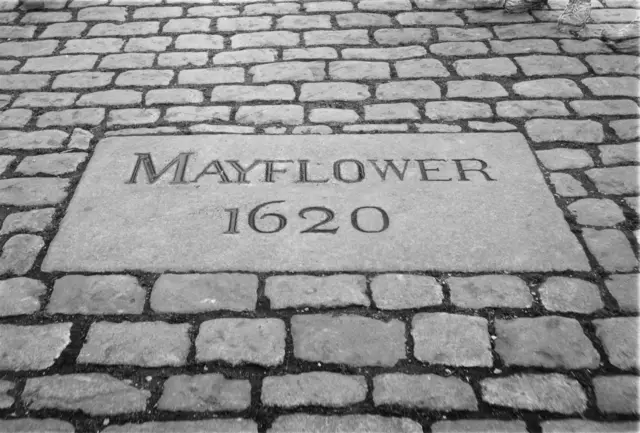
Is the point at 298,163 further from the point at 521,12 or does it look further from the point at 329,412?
the point at 521,12

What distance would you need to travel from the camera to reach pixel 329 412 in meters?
1.98

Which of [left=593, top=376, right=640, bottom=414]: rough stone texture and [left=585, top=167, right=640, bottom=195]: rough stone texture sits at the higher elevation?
[left=593, top=376, right=640, bottom=414]: rough stone texture

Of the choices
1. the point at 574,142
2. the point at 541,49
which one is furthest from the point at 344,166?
the point at 541,49

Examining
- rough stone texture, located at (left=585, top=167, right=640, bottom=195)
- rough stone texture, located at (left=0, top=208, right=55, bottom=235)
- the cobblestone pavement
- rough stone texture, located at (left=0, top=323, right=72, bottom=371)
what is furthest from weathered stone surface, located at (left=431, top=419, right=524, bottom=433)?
rough stone texture, located at (left=0, top=208, right=55, bottom=235)

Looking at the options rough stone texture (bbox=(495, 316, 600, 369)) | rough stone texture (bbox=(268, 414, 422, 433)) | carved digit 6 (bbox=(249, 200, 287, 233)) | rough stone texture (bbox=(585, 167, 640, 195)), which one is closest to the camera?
rough stone texture (bbox=(268, 414, 422, 433))

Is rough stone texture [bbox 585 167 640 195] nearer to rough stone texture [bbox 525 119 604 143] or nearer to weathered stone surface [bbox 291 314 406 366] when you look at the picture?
rough stone texture [bbox 525 119 604 143]

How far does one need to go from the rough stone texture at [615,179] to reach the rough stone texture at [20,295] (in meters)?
2.59

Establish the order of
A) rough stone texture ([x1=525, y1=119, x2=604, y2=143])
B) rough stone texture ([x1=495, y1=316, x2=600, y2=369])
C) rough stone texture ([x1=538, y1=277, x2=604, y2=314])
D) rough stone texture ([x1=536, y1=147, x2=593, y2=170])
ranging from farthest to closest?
rough stone texture ([x1=525, y1=119, x2=604, y2=143]), rough stone texture ([x1=536, y1=147, x2=593, y2=170]), rough stone texture ([x1=538, y1=277, x2=604, y2=314]), rough stone texture ([x1=495, y1=316, x2=600, y2=369])

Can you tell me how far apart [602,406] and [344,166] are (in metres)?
1.66

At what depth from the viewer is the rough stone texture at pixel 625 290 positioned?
2.38m

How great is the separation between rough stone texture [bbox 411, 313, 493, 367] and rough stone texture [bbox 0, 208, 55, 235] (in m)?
1.74

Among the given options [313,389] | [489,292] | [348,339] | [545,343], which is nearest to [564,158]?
[489,292]

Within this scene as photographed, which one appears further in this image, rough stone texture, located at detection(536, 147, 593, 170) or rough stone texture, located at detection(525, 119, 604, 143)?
rough stone texture, located at detection(525, 119, 604, 143)

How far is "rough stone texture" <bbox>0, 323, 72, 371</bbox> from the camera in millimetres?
2160
